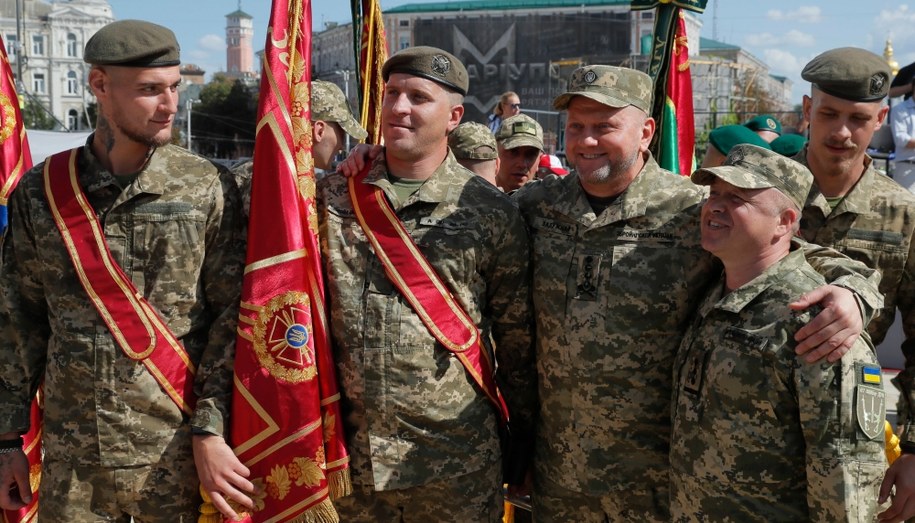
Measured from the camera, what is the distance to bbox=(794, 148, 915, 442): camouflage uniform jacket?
337 cm

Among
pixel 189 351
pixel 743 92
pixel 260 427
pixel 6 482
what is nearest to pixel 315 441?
pixel 260 427

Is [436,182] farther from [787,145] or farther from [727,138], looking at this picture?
[727,138]

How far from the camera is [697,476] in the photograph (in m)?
2.84

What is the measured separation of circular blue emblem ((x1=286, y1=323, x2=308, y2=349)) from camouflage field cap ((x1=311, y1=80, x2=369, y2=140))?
2001 millimetres

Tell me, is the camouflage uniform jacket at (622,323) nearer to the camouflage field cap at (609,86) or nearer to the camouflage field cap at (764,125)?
the camouflage field cap at (609,86)

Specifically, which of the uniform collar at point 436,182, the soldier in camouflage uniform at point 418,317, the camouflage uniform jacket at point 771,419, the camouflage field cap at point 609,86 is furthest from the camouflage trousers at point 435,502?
the camouflage field cap at point 609,86

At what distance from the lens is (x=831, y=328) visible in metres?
2.51

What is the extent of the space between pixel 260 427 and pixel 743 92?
231 feet

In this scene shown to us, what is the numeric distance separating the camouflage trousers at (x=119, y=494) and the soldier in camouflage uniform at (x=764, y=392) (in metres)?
1.67

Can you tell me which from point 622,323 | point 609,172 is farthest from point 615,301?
point 609,172

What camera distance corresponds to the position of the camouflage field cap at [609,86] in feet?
10.5

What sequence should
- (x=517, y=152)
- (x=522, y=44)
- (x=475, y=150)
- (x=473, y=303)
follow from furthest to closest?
(x=522, y=44) → (x=517, y=152) → (x=475, y=150) → (x=473, y=303)

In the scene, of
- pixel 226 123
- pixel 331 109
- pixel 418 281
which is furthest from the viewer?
pixel 226 123

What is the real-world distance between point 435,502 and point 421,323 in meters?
0.65
